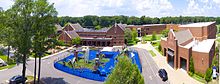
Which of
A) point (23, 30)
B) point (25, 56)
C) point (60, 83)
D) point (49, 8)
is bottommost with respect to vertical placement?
point (60, 83)

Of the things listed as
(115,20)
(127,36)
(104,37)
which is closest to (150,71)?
(104,37)

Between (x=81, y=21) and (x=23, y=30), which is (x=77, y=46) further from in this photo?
(x=81, y=21)

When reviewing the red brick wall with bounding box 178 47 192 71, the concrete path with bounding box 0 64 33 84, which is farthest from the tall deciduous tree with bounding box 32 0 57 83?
the red brick wall with bounding box 178 47 192 71

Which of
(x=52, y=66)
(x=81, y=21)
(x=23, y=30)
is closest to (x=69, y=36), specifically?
(x=52, y=66)

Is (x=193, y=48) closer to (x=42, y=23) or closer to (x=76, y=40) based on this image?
(x=42, y=23)

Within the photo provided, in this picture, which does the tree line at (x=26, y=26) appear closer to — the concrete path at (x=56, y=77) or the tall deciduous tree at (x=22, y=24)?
the tall deciduous tree at (x=22, y=24)
